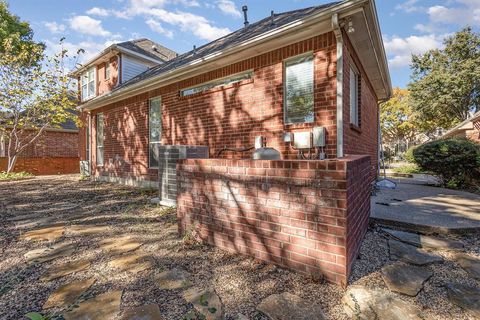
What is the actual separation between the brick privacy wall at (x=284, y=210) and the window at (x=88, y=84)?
12395 mm

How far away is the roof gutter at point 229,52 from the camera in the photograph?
3.59 metres

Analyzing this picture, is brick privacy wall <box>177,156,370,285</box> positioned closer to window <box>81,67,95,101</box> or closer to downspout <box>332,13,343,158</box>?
downspout <box>332,13,343,158</box>

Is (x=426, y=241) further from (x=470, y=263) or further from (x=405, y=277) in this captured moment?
(x=405, y=277)

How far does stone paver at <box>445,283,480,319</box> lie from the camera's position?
5.88ft

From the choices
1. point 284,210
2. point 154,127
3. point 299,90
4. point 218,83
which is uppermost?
point 218,83

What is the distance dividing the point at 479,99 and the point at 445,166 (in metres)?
22.4

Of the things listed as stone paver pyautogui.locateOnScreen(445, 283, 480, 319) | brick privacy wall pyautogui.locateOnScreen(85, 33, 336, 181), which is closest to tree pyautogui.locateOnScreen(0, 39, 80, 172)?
brick privacy wall pyautogui.locateOnScreen(85, 33, 336, 181)

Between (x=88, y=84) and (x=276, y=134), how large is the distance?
12374 millimetres

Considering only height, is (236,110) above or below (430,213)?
above

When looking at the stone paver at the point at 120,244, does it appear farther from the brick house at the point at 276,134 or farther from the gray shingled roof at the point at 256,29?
the gray shingled roof at the point at 256,29

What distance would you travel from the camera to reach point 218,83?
586cm

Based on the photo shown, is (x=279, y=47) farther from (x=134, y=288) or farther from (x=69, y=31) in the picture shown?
(x=69, y=31)

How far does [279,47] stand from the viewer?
184 inches

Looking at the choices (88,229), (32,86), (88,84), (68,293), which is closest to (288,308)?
(68,293)
